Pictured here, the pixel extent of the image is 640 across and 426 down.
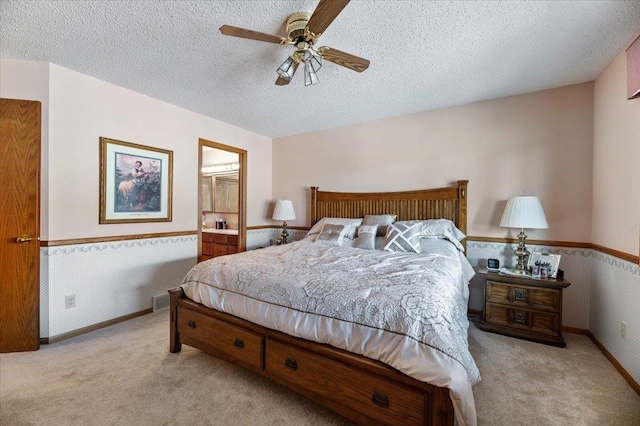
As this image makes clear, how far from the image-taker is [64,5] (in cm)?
170

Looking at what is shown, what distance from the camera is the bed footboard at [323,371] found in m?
1.23

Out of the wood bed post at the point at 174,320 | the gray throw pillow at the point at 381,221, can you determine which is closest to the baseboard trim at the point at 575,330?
the gray throw pillow at the point at 381,221

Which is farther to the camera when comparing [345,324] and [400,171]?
[400,171]

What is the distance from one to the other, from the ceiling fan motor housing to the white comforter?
165 centimetres

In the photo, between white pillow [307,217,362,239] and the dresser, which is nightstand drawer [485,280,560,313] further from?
the dresser

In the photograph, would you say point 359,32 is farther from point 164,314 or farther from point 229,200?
point 229,200

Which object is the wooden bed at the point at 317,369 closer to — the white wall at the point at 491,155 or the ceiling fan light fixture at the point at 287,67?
the ceiling fan light fixture at the point at 287,67

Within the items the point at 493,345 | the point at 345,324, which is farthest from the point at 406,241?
the point at 345,324

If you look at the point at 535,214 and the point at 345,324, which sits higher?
the point at 535,214

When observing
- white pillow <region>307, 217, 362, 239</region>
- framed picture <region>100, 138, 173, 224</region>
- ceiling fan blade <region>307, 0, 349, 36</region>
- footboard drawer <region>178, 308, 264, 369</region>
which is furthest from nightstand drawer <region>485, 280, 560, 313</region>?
framed picture <region>100, 138, 173, 224</region>

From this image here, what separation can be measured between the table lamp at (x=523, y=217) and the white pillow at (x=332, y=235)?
172 cm

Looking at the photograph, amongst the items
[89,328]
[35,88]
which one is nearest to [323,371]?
[89,328]

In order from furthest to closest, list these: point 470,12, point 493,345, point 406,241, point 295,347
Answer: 1. point 406,241
2. point 493,345
3. point 470,12
4. point 295,347

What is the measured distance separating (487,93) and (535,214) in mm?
1410
